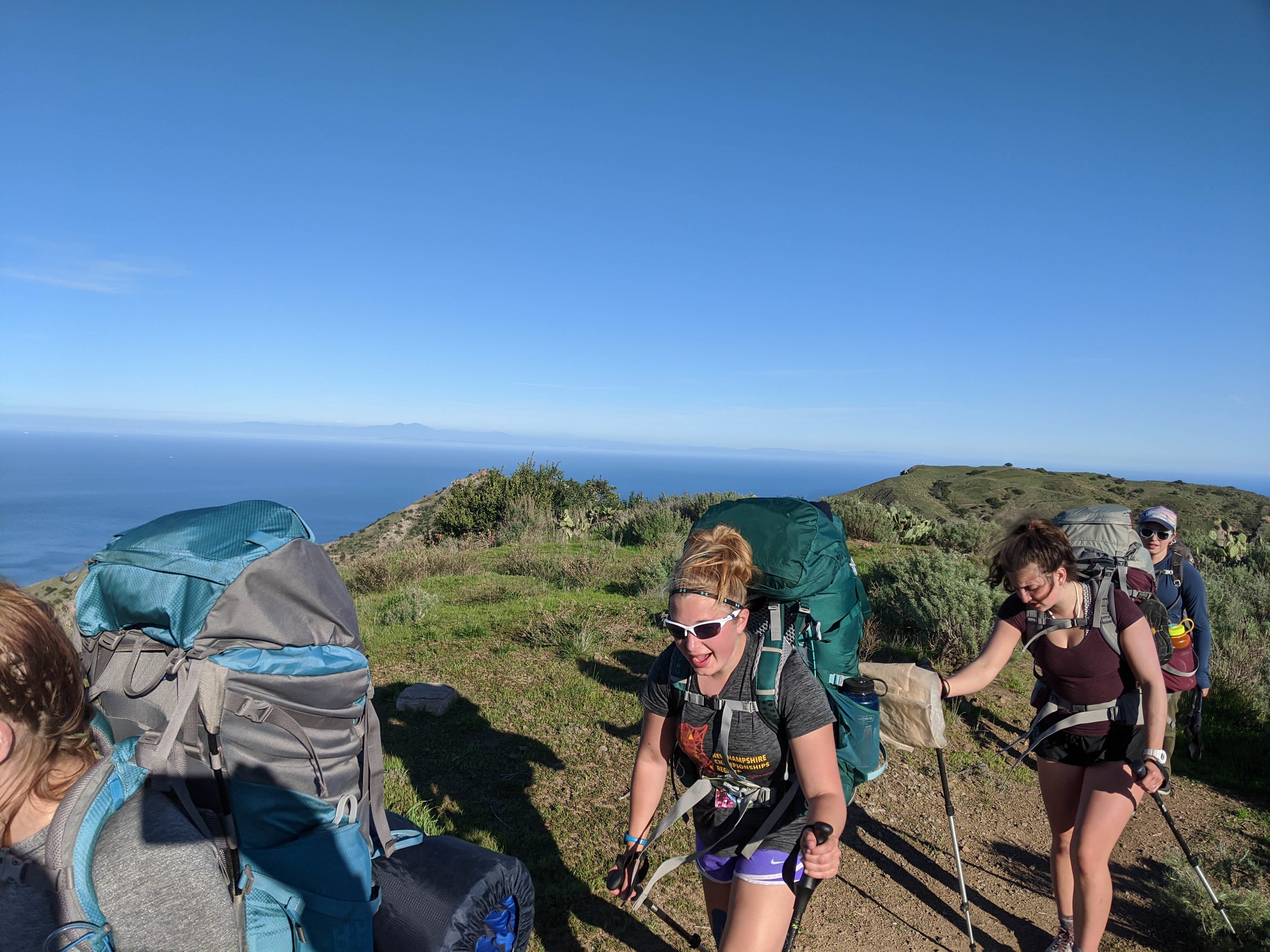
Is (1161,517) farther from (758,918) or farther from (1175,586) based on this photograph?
(758,918)

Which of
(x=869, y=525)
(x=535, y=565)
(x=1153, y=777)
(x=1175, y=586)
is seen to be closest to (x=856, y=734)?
(x=1153, y=777)

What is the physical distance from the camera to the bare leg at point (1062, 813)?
3092mm

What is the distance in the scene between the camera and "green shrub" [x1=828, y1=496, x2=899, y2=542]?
44.5 feet

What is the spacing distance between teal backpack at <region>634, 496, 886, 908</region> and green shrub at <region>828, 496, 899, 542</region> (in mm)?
11073

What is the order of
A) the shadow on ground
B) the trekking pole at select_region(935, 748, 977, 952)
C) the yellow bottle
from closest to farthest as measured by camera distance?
the trekking pole at select_region(935, 748, 977, 952) < the shadow on ground < the yellow bottle

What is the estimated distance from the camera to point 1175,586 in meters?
4.74

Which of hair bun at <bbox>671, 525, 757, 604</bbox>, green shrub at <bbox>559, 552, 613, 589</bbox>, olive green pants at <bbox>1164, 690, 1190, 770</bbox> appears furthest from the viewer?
green shrub at <bbox>559, 552, 613, 589</bbox>

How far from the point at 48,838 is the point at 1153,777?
3665 mm

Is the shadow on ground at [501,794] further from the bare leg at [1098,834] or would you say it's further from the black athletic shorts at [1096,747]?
the black athletic shorts at [1096,747]

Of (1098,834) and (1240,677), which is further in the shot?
(1240,677)

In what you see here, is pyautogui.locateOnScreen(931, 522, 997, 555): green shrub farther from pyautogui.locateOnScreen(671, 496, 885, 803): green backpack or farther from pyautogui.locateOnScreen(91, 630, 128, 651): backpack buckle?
pyautogui.locateOnScreen(91, 630, 128, 651): backpack buckle

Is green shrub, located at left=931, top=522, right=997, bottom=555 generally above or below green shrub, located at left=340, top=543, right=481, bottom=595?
above

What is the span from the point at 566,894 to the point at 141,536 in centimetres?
306

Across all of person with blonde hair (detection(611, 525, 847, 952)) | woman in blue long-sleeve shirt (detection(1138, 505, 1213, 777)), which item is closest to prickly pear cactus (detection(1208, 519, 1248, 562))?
woman in blue long-sleeve shirt (detection(1138, 505, 1213, 777))
